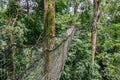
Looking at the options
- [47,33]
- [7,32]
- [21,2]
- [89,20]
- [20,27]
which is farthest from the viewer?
[89,20]

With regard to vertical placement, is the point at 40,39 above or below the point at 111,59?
above

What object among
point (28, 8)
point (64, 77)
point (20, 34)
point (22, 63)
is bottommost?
point (64, 77)

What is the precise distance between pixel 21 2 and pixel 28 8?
9.5 inches

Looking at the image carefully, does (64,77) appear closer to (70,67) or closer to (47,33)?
(70,67)

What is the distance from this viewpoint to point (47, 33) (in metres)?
2.54

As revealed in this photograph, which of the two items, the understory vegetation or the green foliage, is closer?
the understory vegetation

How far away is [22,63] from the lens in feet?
13.8

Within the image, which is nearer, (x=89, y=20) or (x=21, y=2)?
(x=21, y=2)

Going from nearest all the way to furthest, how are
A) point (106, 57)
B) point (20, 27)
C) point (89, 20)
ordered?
1. point (20, 27)
2. point (106, 57)
3. point (89, 20)

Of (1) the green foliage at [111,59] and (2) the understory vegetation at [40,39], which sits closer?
(2) the understory vegetation at [40,39]

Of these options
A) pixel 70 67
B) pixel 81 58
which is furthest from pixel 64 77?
pixel 81 58

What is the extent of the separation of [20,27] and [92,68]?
1.91 metres

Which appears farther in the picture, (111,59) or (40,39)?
(111,59)

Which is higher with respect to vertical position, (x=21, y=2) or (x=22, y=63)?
(x=21, y=2)
